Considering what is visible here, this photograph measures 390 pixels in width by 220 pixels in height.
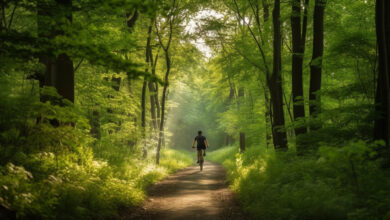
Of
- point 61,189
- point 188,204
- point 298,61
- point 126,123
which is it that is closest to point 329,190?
point 188,204

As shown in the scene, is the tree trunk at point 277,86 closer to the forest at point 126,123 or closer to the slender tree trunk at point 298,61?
the forest at point 126,123

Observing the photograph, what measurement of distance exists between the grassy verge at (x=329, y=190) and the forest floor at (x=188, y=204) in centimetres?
61

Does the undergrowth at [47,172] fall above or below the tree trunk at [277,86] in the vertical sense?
below

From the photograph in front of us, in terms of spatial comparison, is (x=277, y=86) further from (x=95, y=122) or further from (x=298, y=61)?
(x=95, y=122)

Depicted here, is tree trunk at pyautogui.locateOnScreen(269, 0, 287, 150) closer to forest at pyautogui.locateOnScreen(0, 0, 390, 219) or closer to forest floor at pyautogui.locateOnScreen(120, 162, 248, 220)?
forest at pyautogui.locateOnScreen(0, 0, 390, 219)

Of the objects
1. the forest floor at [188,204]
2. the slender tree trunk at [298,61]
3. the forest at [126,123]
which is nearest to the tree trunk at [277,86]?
the forest at [126,123]

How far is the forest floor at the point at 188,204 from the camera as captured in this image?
6.59 meters

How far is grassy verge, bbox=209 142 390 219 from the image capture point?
4016 mm

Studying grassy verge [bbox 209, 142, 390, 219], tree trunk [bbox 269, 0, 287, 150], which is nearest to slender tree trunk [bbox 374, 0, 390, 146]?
grassy verge [bbox 209, 142, 390, 219]

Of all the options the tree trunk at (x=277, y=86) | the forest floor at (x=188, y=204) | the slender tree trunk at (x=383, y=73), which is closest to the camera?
the slender tree trunk at (x=383, y=73)

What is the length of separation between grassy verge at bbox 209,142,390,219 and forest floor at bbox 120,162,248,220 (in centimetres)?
61

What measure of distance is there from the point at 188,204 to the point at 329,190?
13.4 ft

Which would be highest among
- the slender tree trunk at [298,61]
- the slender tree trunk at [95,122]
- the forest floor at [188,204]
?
the slender tree trunk at [298,61]

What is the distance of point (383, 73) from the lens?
5984mm
